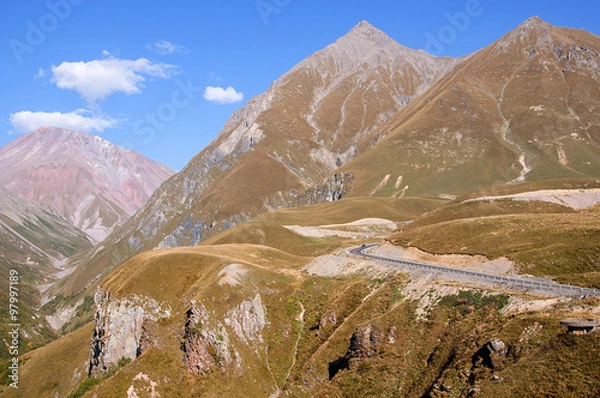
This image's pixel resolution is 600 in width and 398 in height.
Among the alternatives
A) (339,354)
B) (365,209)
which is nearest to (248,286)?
(339,354)

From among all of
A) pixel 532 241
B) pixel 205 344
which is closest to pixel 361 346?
pixel 205 344

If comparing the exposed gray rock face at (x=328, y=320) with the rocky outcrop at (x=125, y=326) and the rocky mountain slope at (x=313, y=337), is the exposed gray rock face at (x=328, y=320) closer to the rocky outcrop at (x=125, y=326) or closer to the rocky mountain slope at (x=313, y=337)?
the rocky mountain slope at (x=313, y=337)

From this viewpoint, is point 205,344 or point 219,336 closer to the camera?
point 205,344

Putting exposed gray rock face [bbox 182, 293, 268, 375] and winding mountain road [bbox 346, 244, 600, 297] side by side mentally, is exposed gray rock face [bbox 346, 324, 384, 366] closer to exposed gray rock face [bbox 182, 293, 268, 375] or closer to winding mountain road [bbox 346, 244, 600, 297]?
winding mountain road [bbox 346, 244, 600, 297]

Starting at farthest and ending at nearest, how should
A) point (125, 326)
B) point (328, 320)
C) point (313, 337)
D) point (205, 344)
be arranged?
point (125, 326) < point (313, 337) < point (328, 320) < point (205, 344)

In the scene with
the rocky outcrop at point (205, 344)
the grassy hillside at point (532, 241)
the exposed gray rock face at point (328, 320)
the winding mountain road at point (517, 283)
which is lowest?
the rocky outcrop at point (205, 344)

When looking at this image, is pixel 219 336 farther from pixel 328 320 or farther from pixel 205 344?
pixel 328 320

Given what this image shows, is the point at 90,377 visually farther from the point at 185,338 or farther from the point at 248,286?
the point at 248,286

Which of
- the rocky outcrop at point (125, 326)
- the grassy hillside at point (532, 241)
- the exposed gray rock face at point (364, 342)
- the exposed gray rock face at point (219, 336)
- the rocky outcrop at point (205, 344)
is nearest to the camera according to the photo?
the exposed gray rock face at point (364, 342)

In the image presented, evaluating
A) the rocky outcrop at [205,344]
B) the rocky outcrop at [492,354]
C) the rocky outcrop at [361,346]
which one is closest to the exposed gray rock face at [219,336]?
the rocky outcrop at [205,344]

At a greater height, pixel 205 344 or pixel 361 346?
pixel 361 346

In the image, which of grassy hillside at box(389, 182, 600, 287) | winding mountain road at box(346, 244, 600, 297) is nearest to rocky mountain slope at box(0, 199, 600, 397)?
winding mountain road at box(346, 244, 600, 297)

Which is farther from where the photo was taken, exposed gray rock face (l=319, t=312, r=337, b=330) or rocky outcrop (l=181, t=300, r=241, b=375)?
exposed gray rock face (l=319, t=312, r=337, b=330)

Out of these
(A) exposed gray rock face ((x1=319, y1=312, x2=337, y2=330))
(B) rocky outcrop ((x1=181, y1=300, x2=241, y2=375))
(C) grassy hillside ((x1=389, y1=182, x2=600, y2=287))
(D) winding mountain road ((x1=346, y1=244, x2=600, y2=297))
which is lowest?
(B) rocky outcrop ((x1=181, y1=300, x2=241, y2=375))
